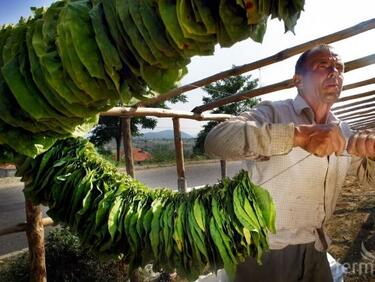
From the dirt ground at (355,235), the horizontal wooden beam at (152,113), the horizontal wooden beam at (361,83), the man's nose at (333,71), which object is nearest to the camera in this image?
the man's nose at (333,71)

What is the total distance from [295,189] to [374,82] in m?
1.95

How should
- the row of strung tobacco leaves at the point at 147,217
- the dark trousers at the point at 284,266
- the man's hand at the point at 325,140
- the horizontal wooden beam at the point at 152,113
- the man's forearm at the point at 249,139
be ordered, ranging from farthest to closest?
the horizontal wooden beam at the point at 152,113
the dark trousers at the point at 284,266
the man's forearm at the point at 249,139
the man's hand at the point at 325,140
the row of strung tobacco leaves at the point at 147,217

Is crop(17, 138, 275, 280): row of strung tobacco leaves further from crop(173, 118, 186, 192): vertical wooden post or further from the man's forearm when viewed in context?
crop(173, 118, 186, 192): vertical wooden post

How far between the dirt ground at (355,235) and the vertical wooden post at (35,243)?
104 inches

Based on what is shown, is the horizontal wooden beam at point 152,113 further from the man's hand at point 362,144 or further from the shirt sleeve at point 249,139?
the man's hand at point 362,144

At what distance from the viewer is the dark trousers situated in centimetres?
214

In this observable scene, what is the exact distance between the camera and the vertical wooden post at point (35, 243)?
2.24 metres

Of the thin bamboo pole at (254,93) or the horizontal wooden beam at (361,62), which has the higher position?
the horizontal wooden beam at (361,62)

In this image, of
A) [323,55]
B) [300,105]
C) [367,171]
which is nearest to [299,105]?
[300,105]

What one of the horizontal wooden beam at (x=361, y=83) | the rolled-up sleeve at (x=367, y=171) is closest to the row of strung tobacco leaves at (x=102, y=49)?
the rolled-up sleeve at (x=367, y=171)

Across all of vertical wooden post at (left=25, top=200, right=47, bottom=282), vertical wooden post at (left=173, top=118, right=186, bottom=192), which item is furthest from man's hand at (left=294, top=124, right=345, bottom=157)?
vertical wooden post at (left=173, top=118, right=186, bottom=192)

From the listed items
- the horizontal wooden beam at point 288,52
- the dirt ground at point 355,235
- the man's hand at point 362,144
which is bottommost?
the dirt ground at point 355,235

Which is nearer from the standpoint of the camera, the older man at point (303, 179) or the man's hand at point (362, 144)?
the man's hand at point (362, 144)

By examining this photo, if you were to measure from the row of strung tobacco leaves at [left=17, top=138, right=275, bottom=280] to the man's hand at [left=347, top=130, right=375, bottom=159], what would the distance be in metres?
0.57
